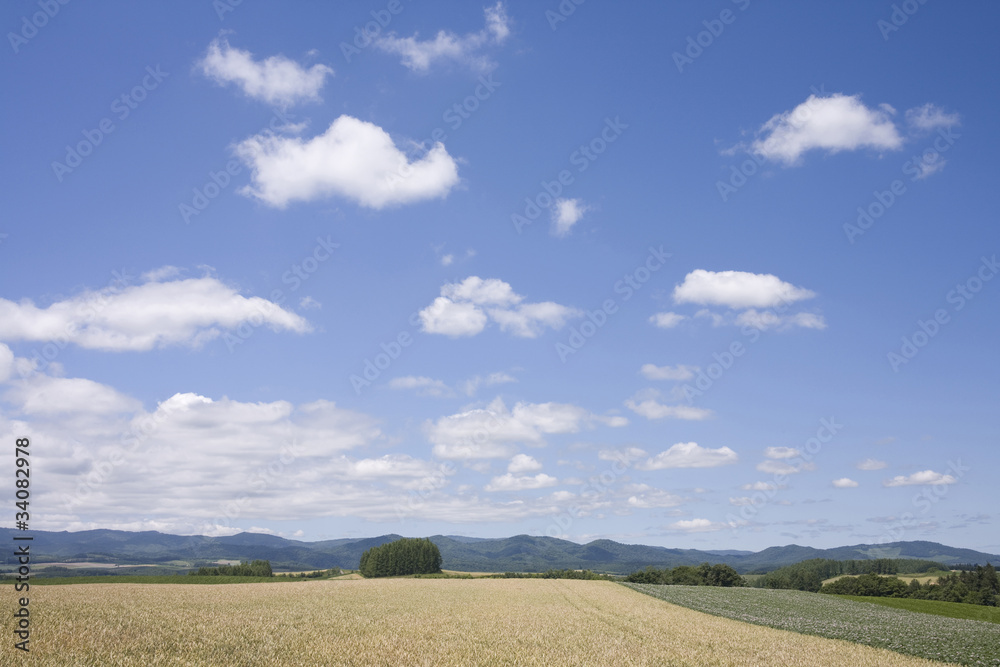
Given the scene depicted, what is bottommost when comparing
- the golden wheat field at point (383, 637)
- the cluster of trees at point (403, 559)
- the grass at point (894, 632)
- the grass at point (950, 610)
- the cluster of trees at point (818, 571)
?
the cluster of trees at point (818, 571)

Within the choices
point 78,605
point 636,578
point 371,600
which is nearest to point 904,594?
point 636,578

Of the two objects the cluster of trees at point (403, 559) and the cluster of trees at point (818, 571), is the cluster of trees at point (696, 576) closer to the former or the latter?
the cluster of trees at point (818, 571)

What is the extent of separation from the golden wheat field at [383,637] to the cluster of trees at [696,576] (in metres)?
86.5

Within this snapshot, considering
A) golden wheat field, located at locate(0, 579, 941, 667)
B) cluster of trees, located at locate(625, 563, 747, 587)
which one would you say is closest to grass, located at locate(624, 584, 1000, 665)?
golden wheat field, located at locate(0, 579, 941, 667)

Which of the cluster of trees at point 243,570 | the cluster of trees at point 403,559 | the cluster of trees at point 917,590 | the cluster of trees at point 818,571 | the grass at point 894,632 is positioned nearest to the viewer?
the grass at point 894,632

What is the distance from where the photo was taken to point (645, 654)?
21.8 metres

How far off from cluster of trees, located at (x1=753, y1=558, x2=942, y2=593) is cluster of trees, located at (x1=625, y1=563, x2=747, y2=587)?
51.2 feet

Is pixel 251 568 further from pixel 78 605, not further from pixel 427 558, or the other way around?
pixel 78 605

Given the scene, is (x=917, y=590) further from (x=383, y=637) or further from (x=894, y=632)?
(x=383, y=637)

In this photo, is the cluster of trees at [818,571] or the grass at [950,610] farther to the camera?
the cluster of trees at [818,571]

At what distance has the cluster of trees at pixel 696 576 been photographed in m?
114

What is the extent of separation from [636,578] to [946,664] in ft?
329

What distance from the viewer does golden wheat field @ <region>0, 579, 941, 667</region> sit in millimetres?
17562

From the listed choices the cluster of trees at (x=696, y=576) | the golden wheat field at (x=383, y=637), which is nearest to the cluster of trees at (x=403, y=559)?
the cluster of trees at (x=696, y=576)
